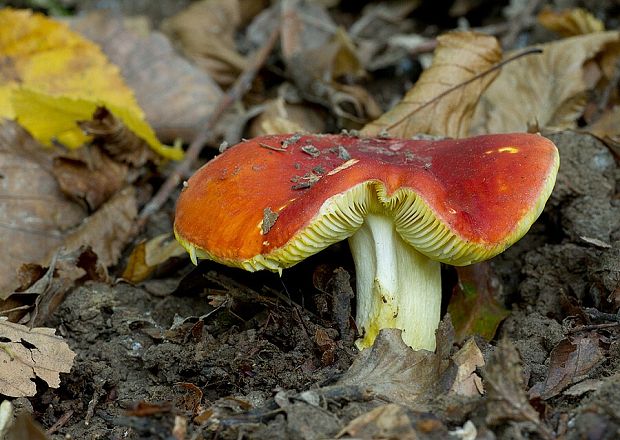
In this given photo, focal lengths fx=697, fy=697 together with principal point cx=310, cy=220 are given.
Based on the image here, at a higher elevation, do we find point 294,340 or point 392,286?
point 392,286

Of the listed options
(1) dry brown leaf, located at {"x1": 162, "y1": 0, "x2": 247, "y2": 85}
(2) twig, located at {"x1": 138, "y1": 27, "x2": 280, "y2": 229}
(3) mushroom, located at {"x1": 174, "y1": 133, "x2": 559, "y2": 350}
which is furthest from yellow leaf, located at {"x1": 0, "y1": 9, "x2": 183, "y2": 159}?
(3) mushroom, located at {"x1": 174, "y1": 133, "x2": 559, "y2": 350}

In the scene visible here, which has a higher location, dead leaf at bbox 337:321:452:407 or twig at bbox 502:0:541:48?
dead leaf at bbox 337:321:452:407

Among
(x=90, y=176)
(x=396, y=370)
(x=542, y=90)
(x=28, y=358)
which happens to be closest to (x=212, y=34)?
(x=90, y=176)

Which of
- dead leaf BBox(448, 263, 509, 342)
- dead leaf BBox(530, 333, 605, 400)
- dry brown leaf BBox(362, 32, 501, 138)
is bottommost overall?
dead leaf BBox(448, 263, 509, 342)

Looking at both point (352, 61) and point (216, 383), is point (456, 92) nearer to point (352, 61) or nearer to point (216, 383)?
point (352, 61)

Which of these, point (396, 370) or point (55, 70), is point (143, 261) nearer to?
point (396, 370)

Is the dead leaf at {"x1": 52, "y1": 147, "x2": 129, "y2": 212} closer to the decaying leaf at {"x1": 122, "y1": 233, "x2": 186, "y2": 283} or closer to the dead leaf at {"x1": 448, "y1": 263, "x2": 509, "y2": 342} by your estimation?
the decaying leaf at {"x1": 122, "y1": 233, "x2": 186, "y2": 283}
